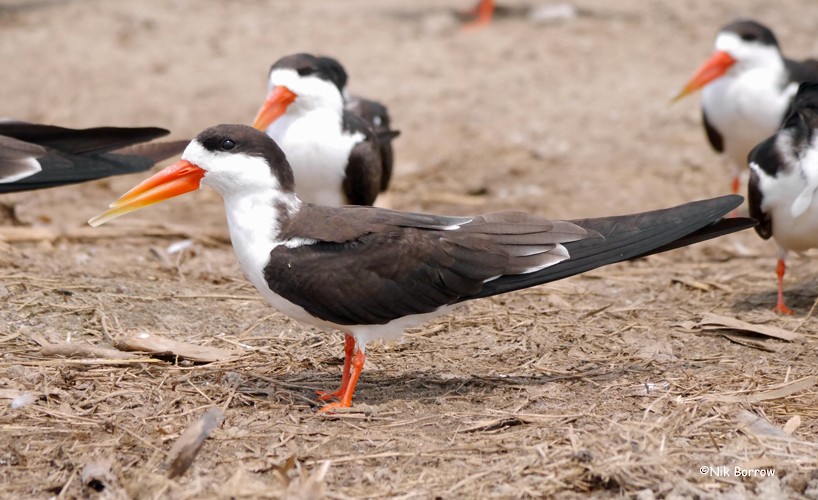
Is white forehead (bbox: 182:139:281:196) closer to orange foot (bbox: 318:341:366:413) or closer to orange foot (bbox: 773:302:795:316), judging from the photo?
orange foot (bbox: 318:341:366:413)

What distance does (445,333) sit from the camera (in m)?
5.63

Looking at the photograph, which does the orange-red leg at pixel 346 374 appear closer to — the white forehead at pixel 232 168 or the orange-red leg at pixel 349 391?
the orange-red leg at pixel 349 391

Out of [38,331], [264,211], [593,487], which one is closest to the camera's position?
[593,487]

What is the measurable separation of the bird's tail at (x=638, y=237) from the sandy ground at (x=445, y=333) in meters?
0.54

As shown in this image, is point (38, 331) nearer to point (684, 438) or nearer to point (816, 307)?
point (684, 438)

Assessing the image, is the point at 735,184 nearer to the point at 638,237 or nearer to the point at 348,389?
the point at 638,237

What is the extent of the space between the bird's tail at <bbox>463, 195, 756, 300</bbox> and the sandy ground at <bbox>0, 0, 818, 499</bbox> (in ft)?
1.77

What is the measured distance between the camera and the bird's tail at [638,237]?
15.2 feet

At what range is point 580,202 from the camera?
8391 mm

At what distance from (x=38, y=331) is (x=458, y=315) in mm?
2164

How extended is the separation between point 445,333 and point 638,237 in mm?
1353

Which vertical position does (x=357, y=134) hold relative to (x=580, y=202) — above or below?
above

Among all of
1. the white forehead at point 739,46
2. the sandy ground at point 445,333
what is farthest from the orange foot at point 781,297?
the white forehead at point 739,46

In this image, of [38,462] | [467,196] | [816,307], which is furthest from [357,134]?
[38,462]
